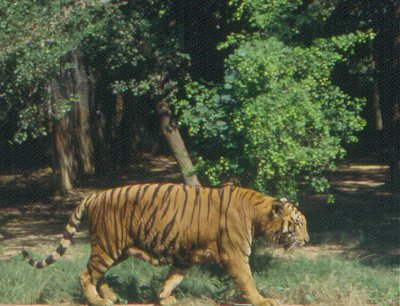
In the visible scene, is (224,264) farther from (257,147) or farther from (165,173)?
(165,173)

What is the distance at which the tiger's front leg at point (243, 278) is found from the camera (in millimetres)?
8547

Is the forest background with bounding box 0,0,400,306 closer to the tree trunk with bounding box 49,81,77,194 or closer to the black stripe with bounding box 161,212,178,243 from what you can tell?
the tree trunk with bounding box 49,81,77,194

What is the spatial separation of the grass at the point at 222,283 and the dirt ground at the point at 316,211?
173 cm

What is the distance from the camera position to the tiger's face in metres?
8.74

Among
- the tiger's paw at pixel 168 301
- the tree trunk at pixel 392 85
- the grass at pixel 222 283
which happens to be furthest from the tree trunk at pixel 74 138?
the tiger's paw at pixel 168 301

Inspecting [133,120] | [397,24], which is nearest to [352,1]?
[397,24]

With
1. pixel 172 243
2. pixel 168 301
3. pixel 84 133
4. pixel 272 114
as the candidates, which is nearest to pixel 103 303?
pixel 168 301

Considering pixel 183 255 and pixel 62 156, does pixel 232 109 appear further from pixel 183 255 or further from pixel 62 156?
pixel 62 156

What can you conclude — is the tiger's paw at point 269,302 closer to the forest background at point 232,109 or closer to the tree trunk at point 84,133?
the forest background at point 232,109

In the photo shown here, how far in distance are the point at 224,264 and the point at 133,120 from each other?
1863 cm

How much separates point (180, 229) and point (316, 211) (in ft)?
26.6

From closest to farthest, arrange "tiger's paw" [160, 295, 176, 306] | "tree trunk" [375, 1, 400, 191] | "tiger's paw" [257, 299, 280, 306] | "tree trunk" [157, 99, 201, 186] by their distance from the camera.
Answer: "tiger's paw" [257, 299, 280, 306] < "tiger's paw" [160, 295, 176, 306] < "tree trunk" [157, 99, 201, 186] < "tree trunk" [375, 1, 400, 191]

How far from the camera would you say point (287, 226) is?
346 inches

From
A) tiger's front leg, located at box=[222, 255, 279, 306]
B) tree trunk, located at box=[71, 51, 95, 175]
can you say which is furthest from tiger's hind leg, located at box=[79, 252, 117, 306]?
tree trunk, located at box=[71, 51, 95, 175]
